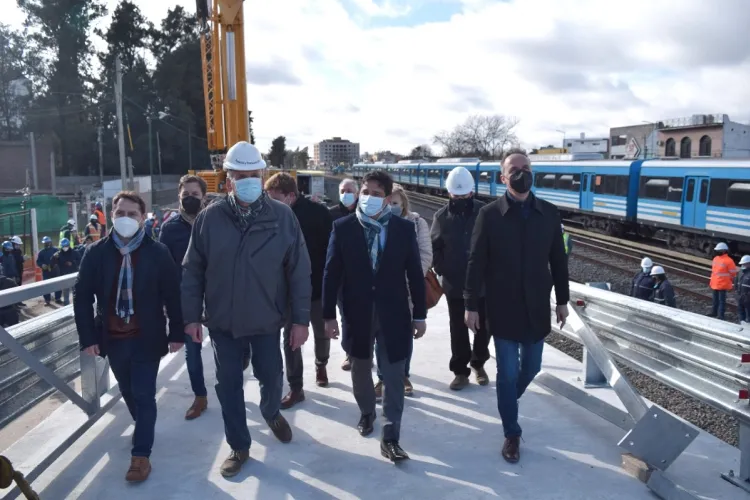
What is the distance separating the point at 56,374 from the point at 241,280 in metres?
1.46

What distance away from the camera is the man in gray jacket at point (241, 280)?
128 inches

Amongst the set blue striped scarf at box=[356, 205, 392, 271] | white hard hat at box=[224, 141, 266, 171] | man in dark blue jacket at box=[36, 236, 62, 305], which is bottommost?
man in dark blue jacket at box=[36, 236, 62, 305]

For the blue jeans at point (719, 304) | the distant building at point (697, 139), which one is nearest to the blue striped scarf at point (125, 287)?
the blue jeans at point (719, 304)

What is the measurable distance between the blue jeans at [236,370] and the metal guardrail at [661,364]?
202 cm

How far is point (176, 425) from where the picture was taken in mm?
4020

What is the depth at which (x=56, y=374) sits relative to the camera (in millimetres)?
3678

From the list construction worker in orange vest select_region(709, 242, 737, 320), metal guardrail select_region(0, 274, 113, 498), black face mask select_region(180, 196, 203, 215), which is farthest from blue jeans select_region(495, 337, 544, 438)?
construction worker in orange vest select_region(709, 242, 737, 320)

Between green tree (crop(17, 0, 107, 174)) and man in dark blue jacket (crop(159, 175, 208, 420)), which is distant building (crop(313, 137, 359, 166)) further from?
man in dark blue jacket (crop(159, 175, 208, 420))

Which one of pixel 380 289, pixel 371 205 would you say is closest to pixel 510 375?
pixel 380 289

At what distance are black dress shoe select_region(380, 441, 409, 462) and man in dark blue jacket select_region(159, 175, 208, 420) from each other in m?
1.44

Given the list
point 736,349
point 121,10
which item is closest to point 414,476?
point 736,349

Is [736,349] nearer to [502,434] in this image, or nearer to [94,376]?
[502,434]

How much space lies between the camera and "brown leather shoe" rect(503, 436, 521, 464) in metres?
3.48

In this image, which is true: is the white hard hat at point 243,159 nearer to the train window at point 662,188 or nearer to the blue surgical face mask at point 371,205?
the blue surgical face mask at point 371,205
